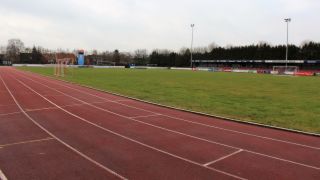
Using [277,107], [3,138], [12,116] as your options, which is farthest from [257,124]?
[12,116]

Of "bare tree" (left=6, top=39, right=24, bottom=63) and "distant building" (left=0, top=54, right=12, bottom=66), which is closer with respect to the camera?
"distant building" (left=0, top=54, right=12, bottom=66)

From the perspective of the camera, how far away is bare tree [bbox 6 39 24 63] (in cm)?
13875

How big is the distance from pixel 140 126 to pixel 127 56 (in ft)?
510

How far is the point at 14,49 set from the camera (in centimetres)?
14588

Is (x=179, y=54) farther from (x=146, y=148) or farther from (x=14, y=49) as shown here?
(x=146, y=148)

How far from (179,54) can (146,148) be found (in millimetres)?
134178

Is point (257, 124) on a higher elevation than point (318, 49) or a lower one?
lower

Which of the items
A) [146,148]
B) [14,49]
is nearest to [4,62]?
[14,49]

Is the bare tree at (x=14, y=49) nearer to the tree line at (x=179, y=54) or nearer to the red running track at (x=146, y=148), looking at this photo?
the tree line at (x=179, y=54)

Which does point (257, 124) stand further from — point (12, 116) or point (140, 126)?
point (12, 116)

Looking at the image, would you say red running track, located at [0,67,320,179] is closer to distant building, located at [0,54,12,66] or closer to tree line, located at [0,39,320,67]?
tree line, located at [0,39,320,67]

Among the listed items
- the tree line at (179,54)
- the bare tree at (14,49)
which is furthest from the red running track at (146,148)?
the bare tree at (14,49)

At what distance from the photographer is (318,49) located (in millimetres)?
102062

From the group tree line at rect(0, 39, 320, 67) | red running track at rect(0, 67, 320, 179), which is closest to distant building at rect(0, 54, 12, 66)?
tree line at rect(0, 39, 320, 67)
